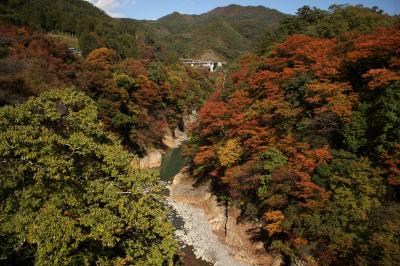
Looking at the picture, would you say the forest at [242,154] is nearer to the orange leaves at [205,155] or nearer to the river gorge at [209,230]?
the orange leaves at [205,155]

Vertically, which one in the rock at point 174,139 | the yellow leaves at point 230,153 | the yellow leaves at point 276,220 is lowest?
the rock at point 174,139

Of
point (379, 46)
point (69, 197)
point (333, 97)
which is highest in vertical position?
point (379, 46)

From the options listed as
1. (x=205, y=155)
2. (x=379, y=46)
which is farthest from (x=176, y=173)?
(x=379, y=46)

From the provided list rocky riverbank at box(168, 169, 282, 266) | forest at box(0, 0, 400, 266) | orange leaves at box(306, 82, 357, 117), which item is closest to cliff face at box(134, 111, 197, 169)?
forest at box(0, 0, 400, 266)

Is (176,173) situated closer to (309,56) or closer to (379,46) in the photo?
(309,56)

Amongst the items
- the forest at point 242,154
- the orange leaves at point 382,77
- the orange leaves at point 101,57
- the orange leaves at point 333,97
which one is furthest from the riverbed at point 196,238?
the orange leaves at point 101,57

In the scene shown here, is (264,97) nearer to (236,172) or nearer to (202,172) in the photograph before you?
(236,172)
